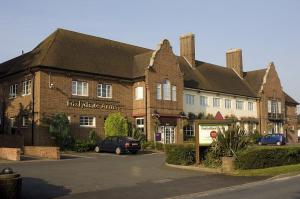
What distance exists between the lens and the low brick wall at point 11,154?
25278 mm

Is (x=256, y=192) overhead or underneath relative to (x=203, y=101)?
underneath

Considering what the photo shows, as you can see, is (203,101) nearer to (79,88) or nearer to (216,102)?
(216,102)

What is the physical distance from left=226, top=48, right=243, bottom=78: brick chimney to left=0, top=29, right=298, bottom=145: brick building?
493 inches

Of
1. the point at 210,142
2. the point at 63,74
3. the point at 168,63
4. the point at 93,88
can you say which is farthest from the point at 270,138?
the point at 210,142

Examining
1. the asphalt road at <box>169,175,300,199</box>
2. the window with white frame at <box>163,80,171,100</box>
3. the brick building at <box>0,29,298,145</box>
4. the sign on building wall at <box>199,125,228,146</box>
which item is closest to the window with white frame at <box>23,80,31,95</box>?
the brick building at <box>0,29,298,145</box>

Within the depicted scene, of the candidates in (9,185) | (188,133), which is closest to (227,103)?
(188,133)

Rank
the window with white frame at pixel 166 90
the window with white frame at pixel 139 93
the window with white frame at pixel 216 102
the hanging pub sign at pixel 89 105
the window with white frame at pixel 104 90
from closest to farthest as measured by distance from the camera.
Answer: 1. the hanging pub sign at pixel 89 105
2. the window with white frame at pixel 104 90
3. the window with white frame at pixel 139 93
4. the window with white frame at pixel 166 90
5. the window with white frame at pixel 216 102

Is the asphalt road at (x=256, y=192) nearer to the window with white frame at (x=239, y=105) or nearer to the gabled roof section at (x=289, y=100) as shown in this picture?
the window with white frame at (x=239, y=105)

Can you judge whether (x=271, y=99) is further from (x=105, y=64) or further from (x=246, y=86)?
(x=105, y=64)

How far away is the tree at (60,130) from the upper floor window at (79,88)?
3310mm

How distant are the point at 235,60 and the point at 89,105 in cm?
3047

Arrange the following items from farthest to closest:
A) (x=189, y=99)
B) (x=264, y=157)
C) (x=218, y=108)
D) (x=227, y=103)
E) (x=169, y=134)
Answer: (x=227, y=103)
(x=218, y=108)
(x=189, y=99)
(x=169, y=134)
(x=264, y=157)

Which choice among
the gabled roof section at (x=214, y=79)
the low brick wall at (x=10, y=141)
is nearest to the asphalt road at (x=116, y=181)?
the low brick wall at (x=10, y=141)

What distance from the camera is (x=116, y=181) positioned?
55.9ft
